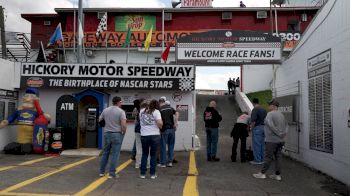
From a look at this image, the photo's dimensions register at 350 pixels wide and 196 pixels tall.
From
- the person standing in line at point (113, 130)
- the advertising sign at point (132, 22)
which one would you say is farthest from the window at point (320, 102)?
the advertising sign at point (132, 22)

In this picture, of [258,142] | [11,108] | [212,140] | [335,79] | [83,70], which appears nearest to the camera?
[335,79]

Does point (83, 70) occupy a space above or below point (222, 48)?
below

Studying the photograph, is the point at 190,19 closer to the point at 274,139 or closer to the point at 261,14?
the point at 261,14

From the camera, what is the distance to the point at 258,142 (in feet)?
39.1

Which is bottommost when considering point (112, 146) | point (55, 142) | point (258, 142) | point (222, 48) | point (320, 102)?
point (55, 142)

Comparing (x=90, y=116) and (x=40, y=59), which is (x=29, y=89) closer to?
(x=90, y=116)

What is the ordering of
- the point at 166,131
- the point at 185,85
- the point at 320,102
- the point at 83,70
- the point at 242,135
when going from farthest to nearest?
the point at 83,70
the point at 185,85
the point at 242,135
the point at 166,131
the point at 320,102

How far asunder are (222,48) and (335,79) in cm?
654

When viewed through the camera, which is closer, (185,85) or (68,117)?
(68,117)

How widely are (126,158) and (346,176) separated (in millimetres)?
6458

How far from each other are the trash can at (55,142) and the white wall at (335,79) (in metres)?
7.55

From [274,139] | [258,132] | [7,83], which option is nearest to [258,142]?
[258,132]

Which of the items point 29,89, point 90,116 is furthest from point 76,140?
point 29,89

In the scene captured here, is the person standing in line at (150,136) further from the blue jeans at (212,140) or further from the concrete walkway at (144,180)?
the blue jeans at (212,140)
